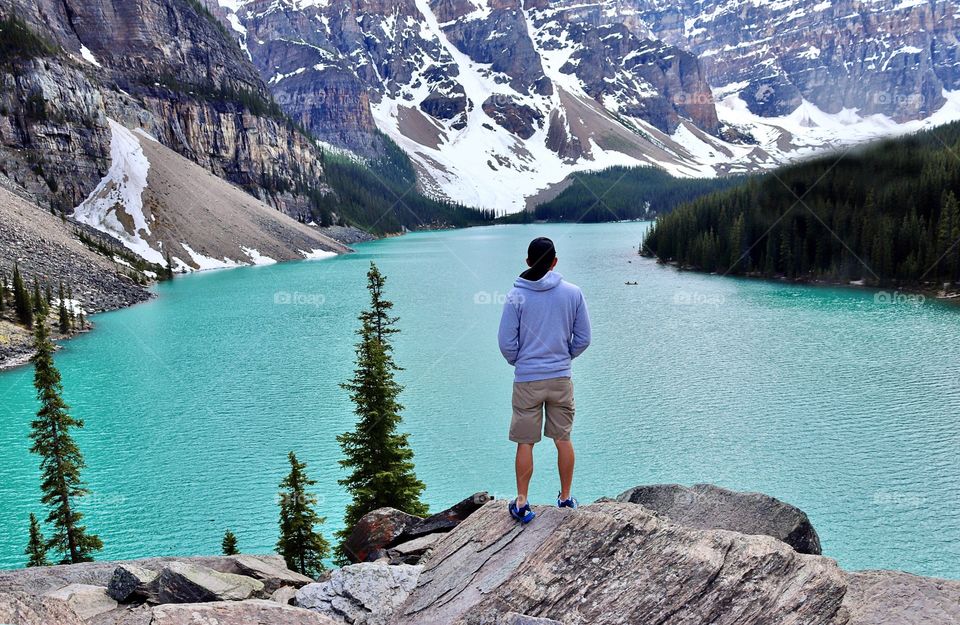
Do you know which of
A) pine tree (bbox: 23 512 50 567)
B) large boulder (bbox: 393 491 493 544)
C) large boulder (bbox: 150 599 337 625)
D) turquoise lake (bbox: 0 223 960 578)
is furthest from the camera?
turquoise lake (bbox: 0 223 960 578)

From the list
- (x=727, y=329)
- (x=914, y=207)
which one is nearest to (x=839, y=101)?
(x=914, y=207)

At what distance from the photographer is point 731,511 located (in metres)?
9.34

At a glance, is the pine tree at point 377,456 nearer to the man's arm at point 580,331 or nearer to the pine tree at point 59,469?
the pine tree at point 59,469

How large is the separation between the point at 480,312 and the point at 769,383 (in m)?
23.9

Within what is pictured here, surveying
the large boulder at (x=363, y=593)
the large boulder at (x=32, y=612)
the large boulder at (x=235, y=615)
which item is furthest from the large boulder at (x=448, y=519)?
the large boulder at (x=32, y=612)

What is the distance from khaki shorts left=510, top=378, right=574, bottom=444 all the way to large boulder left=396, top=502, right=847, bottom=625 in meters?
0.96

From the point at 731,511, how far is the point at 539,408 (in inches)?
161

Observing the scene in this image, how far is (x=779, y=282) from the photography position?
224 ft

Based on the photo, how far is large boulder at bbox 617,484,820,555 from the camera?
8.78m

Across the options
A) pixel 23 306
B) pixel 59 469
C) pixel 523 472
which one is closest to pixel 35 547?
pixel 59 469

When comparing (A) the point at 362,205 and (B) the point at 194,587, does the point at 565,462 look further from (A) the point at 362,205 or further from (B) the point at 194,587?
(A) the point at 362,205

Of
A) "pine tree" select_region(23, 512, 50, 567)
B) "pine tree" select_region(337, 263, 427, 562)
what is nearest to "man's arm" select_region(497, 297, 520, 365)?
"pine tree" select_region(337, 263, 427, 562)

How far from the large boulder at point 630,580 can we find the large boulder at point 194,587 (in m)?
2.26

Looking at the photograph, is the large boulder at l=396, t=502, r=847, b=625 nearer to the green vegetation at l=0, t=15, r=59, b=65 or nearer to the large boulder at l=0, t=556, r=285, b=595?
the large boulder at l=0, t=556, r=285, b=595
